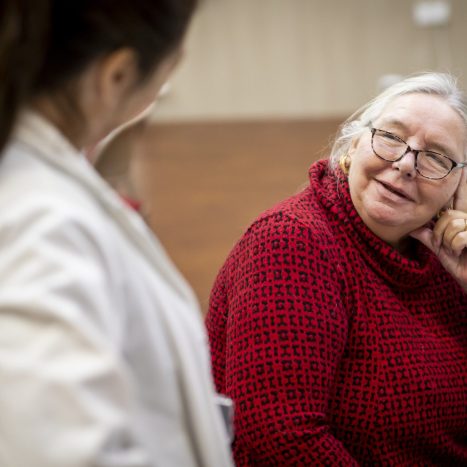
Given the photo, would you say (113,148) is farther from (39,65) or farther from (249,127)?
(249,127)

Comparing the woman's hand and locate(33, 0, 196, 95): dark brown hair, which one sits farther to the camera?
the woman's hand

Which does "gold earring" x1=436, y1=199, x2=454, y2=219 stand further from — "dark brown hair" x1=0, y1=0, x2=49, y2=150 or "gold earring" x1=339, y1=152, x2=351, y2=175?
"dark brown hair" x1=0, y1=0, x2=49, y2=150

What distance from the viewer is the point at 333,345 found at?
4.99ft

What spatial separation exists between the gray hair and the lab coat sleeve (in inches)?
45.7

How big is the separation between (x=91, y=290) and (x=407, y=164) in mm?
1118

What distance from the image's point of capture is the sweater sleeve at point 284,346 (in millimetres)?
1450

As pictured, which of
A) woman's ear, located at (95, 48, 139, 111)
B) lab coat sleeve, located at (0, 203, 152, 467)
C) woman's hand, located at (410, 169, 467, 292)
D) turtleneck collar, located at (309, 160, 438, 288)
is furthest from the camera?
woman's hand, located at (410, 169, 467, 292)

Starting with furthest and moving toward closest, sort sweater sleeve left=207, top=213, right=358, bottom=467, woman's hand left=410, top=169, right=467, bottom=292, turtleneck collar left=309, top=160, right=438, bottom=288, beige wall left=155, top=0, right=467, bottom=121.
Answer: beige wall left=155, top=0, right=467, bottom=121 < woman's hand left=410, top=169, right=467, bottom=292 < turtleneck collar left=309, top=160, right=438, bottom=288 < sweater sleeve left=207, top=213, right=358, bottom=467

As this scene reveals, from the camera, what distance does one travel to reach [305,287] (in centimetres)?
152

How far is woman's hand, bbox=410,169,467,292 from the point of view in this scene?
1.79 m

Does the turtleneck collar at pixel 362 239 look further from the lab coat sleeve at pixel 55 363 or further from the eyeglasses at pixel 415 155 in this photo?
the lab coat sleeve at pixel 55 363

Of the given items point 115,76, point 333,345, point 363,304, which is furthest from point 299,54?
point 115,76

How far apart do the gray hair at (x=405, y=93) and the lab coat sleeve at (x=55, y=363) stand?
1.16 m

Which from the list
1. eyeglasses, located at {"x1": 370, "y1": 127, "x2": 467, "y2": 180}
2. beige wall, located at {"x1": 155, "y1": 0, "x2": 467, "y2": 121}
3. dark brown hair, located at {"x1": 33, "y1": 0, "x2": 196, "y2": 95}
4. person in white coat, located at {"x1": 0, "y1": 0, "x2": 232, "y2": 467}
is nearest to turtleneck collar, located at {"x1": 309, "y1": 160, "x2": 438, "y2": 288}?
eyeglasses, located at {"x1": 370, "y1": 127, "x2": 467, "y2": 180}
